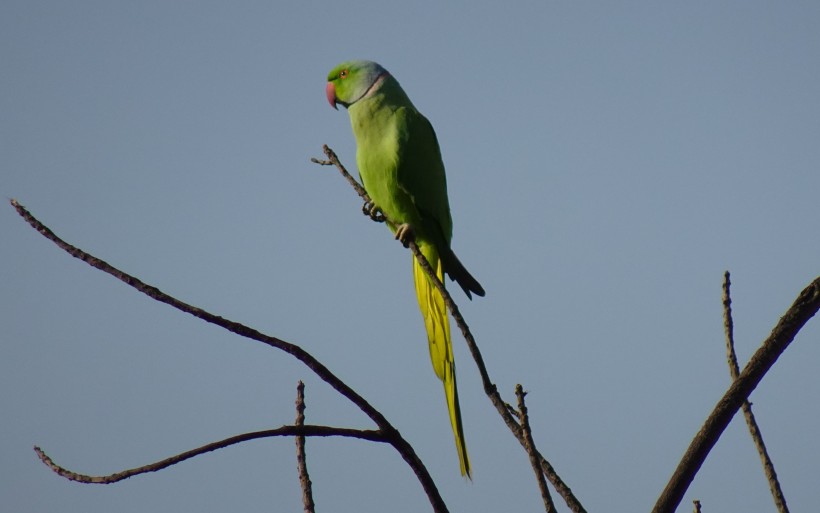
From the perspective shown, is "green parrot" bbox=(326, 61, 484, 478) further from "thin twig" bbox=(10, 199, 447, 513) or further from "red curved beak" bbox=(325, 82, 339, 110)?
"thin twig" bbox=(10, 199, 447, 513)

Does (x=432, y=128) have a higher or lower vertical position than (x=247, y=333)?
higher

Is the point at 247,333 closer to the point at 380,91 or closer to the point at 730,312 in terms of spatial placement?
the point at 730,312

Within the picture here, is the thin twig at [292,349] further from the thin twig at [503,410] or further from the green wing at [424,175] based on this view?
the green wing at [424,175]

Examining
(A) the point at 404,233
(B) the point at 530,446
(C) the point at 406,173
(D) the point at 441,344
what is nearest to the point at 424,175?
(C) the point at 406,173

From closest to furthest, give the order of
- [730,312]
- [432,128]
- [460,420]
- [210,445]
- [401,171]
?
[210,445] < [730,312] < [460,420] < [401,171] < [432,128]

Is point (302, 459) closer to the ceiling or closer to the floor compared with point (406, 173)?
closer to the floor

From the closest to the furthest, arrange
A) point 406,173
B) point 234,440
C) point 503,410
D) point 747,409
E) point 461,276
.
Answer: point 234,440, point 503,410, point 747,409, point 461,276, point 406,173

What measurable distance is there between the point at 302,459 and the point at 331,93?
308cm

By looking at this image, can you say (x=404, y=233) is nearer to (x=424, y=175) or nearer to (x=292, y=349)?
(x=424, y=175)

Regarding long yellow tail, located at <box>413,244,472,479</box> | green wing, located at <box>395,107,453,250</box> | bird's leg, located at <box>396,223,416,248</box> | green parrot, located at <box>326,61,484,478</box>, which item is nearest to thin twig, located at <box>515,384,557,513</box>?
long yellow tail, located at <box>413,244,472,479</box>

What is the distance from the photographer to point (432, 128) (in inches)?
149

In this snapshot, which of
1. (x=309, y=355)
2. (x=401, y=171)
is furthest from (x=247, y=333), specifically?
(x=401, y=171)

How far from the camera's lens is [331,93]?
4125mm

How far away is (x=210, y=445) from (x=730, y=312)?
838 mm
